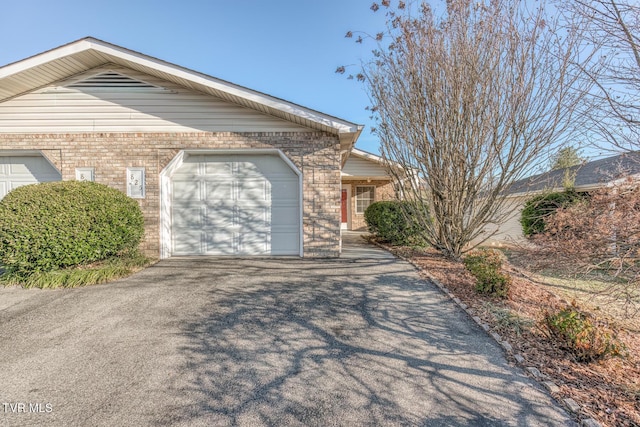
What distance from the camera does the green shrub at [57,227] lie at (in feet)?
17.6

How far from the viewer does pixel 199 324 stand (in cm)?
388

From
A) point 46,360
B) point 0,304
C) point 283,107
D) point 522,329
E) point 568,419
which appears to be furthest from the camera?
point 283,107

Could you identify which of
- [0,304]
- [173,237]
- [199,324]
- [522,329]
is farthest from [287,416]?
[173,237]

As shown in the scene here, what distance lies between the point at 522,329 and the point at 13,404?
5157 millimetres

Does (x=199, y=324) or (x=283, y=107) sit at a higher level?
(x=283, y=107)

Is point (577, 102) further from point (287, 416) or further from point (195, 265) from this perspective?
point (195, 265)

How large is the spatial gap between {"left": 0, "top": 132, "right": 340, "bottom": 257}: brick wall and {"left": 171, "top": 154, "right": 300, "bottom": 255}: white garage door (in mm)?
410

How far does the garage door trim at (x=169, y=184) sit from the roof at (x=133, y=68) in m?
1.04

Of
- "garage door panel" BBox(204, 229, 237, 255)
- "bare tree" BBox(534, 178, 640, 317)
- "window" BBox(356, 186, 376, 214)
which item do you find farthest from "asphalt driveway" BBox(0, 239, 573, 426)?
"window" BBox(356, 186, 376, 214)

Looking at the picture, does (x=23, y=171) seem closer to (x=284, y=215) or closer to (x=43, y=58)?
(x=43, y=58)

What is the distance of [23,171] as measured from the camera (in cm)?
775

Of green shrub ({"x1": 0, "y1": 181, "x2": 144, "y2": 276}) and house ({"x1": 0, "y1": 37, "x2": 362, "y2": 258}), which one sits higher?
Answer: house ({"x1": 0, "y1": 37, "x2": 362, "y2": 258})

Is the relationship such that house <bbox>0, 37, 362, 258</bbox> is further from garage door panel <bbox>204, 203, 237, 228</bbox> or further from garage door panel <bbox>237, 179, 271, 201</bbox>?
garage door panel <bbox>204, 203, 237, 228</bbox>

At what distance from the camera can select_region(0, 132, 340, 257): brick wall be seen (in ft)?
24.3
